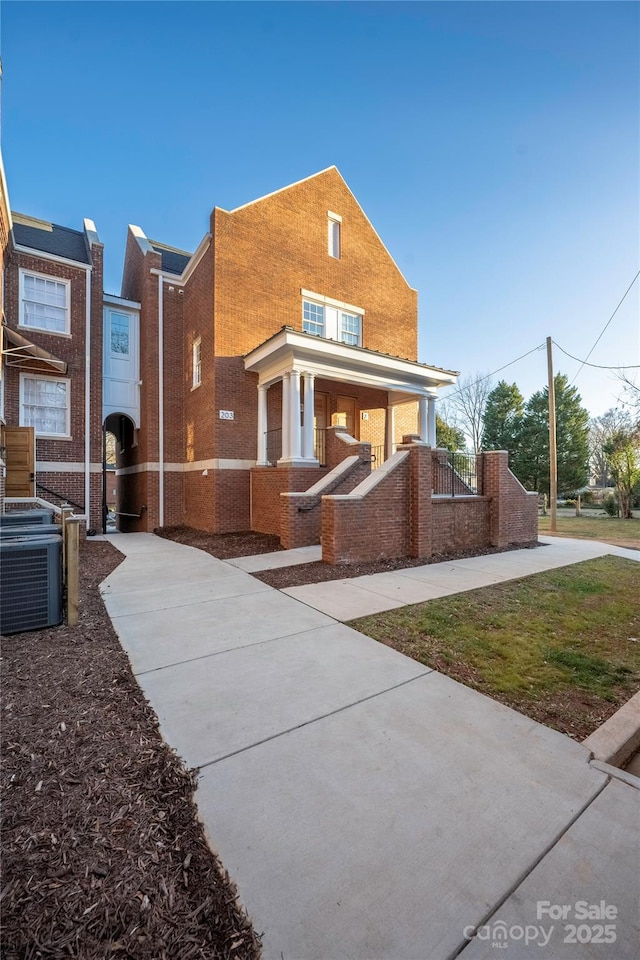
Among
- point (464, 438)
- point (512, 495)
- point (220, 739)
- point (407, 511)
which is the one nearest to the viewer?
point (220, 739)

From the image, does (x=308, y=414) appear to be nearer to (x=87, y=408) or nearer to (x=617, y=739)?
(x=87, y=408)

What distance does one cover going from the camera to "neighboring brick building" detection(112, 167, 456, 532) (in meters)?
11.0

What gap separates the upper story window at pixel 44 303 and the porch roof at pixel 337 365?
6082 mm

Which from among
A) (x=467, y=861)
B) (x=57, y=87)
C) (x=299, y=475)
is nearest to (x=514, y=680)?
(x=467, y=861)

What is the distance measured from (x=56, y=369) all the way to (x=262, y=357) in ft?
20.3

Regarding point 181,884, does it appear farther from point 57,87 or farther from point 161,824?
point 57,87

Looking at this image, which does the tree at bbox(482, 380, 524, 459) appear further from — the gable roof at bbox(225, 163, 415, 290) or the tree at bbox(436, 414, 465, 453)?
the gable roof at bbox(225, 163, 415, 290)

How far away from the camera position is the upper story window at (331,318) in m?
13.3

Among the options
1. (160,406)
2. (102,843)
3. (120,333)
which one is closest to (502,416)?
(160,406)

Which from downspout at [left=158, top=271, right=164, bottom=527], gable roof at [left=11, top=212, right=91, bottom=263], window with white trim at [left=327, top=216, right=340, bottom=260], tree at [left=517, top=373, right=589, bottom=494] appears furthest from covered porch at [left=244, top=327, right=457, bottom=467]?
tree at [left=517, top=373, right=589, bottom=494]

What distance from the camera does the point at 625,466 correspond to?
1898 cm

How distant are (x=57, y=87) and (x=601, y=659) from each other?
1249 cm

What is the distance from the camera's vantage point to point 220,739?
2.49 metres

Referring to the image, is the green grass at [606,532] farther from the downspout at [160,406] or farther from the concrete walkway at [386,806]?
the downspout at [160,406]
